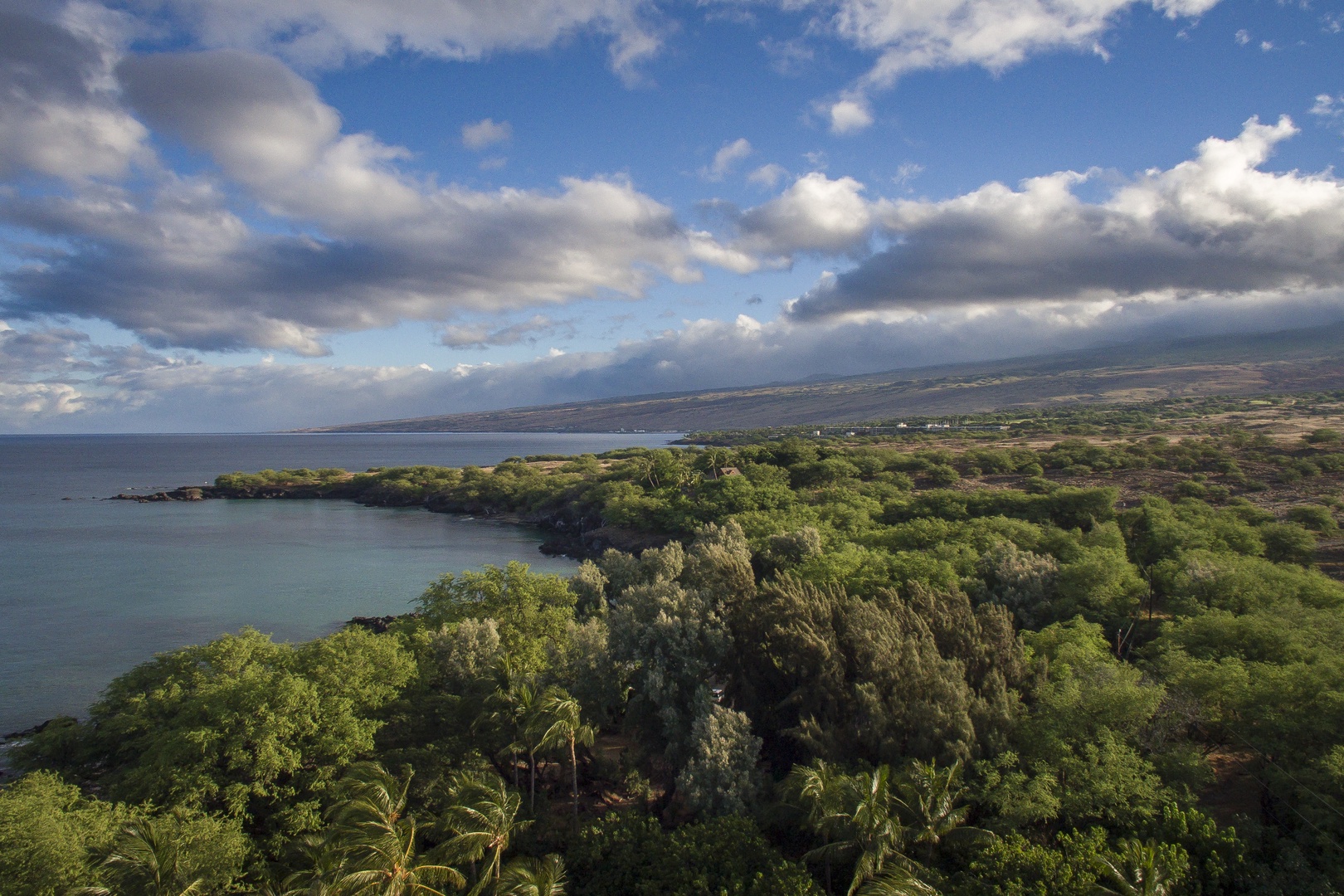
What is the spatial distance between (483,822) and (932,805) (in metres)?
9.74

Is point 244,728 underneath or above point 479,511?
above

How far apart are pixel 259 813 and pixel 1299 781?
910 inches

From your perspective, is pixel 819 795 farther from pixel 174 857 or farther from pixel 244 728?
pixel 244 728

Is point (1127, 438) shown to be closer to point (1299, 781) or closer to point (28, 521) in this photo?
point (1299, 781)

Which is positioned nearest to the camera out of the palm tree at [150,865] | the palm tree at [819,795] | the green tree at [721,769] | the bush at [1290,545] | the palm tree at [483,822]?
the palm tree at [150,865]

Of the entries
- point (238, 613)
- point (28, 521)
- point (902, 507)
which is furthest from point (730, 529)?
point (28, 521)

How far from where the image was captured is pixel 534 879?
46.1ft

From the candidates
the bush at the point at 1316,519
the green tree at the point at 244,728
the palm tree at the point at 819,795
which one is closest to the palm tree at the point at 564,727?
the green tree at the point at 244,728

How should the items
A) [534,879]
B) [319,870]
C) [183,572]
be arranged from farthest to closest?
[183,572], [534,879], [319,870]

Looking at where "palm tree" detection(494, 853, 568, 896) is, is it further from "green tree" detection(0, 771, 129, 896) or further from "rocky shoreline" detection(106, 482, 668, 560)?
"rocky shoreline" detection(106, 482, 668, 560)

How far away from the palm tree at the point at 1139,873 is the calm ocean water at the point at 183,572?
36.5 metres

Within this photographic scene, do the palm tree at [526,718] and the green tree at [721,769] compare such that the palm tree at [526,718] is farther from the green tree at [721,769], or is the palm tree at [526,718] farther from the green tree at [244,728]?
the green tree at [721,769]

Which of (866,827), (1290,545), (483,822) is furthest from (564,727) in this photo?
(1290,545)

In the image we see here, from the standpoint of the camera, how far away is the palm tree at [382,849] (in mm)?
12828
